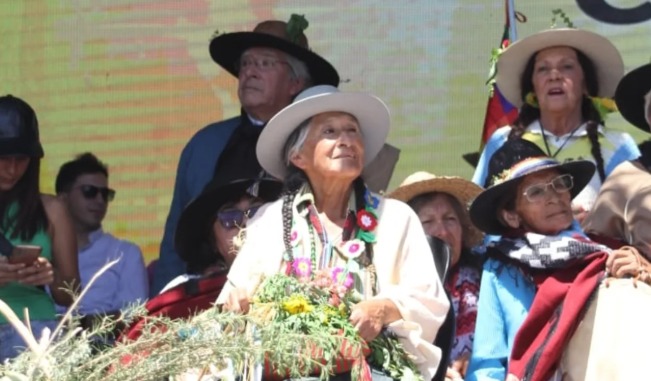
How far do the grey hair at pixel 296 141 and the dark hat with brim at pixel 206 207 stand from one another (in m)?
0.34

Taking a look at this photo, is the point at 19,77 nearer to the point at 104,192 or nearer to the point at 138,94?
the point at 138,94

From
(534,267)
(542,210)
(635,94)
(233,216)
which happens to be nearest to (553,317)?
(534,267)

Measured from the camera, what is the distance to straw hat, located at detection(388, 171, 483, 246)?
5.73m

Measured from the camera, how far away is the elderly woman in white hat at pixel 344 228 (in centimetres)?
453

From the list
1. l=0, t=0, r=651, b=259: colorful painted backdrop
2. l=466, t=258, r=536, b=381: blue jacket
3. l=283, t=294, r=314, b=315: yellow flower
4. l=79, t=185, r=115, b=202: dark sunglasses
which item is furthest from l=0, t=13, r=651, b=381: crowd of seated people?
l=0, t=0, r=651, b=259: colorful painted backdrop

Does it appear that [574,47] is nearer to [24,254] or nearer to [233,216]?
[233,216]

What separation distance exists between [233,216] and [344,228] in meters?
0.74

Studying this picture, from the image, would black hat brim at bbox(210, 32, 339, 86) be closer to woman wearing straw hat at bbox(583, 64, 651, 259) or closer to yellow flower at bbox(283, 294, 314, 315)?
woman wearing straw hat at bbox(583, 64, 651, 259)

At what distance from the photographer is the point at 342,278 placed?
455 centimetres

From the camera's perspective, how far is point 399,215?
15.6 feet

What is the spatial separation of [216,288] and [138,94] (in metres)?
2.73

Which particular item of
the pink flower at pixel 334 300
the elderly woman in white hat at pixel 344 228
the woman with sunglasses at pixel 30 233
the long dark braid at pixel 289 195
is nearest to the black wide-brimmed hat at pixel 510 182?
the elderly woman in white hat at pixel 344 228

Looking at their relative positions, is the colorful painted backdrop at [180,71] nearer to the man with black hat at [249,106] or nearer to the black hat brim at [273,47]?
the black hat brim at [273,47]

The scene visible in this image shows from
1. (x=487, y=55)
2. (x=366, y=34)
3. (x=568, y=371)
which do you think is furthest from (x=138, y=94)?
(x=568, y=371)
